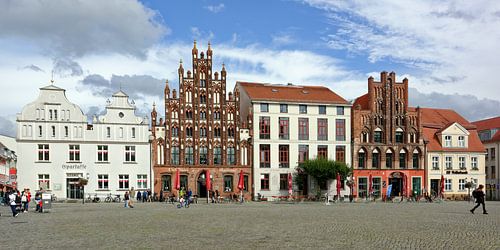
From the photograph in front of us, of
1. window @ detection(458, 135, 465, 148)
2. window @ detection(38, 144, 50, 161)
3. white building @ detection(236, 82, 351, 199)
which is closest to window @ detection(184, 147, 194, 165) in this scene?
white building @ detection(236, 82, 351, 199)

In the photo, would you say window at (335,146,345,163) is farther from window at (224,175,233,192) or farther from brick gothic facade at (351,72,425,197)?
window at (224,175,233,192)

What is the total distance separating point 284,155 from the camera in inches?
2739

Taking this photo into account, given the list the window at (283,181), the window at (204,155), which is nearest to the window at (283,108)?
the window at (283,181)

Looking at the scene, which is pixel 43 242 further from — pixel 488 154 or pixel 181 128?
pixel 488 154

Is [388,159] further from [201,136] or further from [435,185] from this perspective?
[201,136]

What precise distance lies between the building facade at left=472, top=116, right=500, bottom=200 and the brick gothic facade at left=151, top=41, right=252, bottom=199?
37711 millimetres

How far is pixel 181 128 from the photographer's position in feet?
218

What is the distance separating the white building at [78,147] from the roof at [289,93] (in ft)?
46.6

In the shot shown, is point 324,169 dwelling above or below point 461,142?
below

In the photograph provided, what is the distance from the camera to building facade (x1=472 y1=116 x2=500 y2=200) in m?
80.9

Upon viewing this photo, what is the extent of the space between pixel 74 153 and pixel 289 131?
84.3ft

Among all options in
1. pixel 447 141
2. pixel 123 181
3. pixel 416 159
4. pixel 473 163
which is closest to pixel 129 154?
pixel 123 181

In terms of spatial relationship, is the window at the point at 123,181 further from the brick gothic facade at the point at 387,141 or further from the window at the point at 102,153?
the brick gothic facade at the point at 387,141

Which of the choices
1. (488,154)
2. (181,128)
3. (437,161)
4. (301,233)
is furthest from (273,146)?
(301,233)
